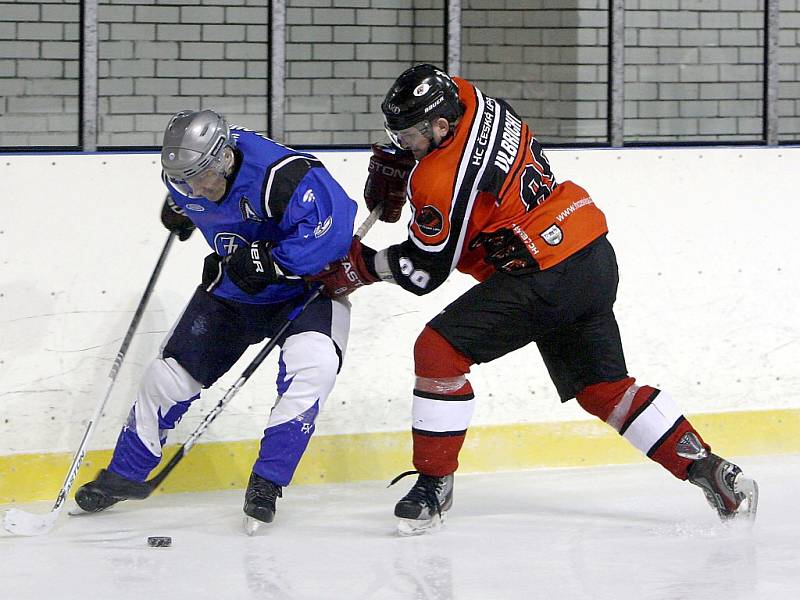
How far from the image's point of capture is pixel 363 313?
377 cm

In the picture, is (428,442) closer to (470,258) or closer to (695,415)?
(470,258)

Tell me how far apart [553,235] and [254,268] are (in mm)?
720

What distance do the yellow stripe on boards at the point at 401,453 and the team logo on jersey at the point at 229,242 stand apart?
743 mm

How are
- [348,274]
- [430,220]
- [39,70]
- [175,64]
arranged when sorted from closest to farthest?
[430,220], [348,274], [39,70], [175,64]

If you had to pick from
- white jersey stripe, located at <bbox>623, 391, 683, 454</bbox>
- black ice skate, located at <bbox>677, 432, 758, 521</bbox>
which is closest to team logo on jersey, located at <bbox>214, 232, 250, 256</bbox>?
white jersey stripe, located at <bbox>623, 391, 683, 454</bbox>

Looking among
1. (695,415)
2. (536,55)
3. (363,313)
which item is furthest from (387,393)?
(536,55)

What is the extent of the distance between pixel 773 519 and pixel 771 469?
660 millimetres

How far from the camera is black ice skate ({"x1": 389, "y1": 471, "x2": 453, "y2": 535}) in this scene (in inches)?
120

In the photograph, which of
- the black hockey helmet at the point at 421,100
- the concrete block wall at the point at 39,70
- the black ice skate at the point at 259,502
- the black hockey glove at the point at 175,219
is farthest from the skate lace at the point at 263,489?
the concrete block wall at the point at 39,70

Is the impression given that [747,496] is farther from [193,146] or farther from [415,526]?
[193,146]

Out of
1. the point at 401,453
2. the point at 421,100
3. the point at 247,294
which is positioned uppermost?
the point at 421,100

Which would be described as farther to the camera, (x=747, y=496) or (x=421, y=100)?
(x=747, y=496)

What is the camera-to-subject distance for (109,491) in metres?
3.22

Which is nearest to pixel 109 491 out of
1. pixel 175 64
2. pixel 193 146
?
pixel 193 146
